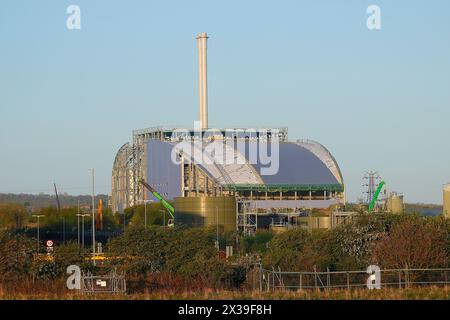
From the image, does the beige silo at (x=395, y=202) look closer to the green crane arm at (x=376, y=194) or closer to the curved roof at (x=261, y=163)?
the green crane arm at (x=376, y=194)

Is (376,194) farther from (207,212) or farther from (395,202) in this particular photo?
(207,212)

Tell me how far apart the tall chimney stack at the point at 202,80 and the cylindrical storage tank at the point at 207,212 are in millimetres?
18721

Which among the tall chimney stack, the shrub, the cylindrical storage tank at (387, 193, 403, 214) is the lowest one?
the shrub

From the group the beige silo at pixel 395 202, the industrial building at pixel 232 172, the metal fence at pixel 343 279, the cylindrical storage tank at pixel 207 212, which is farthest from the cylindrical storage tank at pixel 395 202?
the metal fence at pixel 343 279

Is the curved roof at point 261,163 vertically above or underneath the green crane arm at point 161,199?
above

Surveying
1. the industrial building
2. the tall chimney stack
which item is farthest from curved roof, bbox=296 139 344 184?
the tall chimney stack

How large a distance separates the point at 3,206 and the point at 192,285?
9215 centimetres

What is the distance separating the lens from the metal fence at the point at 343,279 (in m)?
44.4

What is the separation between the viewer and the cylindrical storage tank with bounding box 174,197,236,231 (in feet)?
370

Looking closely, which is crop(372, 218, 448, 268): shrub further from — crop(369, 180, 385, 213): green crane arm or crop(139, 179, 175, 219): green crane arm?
crop(139, 179, 175, 219): green crane arm

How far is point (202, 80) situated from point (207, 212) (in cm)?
2333

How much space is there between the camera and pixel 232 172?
12388cm

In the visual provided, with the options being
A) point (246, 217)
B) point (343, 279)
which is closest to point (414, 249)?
point (343, 279)

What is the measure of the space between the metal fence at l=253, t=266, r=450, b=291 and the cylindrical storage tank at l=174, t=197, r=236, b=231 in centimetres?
6078
